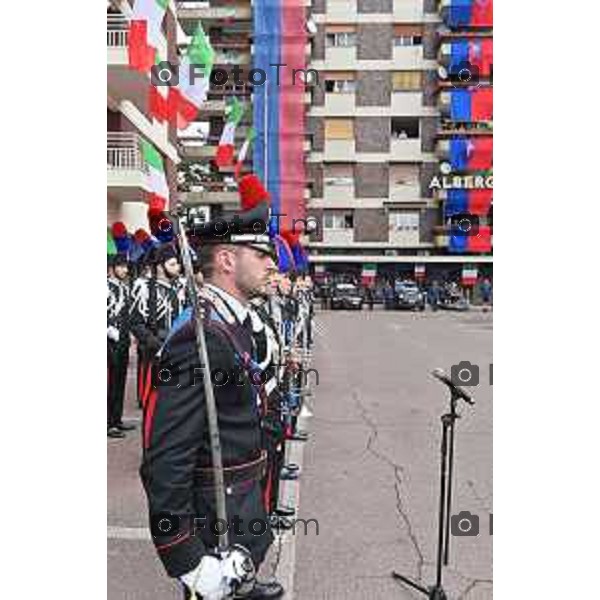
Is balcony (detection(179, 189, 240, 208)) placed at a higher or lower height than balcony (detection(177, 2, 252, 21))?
lower

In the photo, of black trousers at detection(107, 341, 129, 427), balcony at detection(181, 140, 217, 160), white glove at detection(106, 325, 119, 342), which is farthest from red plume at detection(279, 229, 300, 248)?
black trousers at detection(107, 341, 129, 427)

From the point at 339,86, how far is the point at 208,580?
297 centimetres

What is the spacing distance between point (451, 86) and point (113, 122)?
4.41 feet

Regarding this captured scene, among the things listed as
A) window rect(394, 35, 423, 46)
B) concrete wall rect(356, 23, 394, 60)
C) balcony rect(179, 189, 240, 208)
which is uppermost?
concrete wall rect(356, 23, 394, 60)

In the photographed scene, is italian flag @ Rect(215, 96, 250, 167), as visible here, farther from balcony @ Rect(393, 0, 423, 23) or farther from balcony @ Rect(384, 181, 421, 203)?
balcony @ Rect(384, 181, 421, 203)

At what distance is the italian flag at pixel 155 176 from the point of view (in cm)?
288

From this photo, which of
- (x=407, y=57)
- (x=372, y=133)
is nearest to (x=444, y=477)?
(x=407, y=57)

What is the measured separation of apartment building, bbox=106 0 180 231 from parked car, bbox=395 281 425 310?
14530 mm

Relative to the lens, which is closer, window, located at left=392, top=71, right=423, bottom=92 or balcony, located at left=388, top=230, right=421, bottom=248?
window, located at left=392, top=71, right=423, bottom=92

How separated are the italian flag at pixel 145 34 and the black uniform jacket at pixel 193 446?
3.69 ft

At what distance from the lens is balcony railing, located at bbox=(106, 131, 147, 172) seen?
2582mm

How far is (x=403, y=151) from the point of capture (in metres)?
6.82

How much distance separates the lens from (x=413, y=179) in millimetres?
6672
